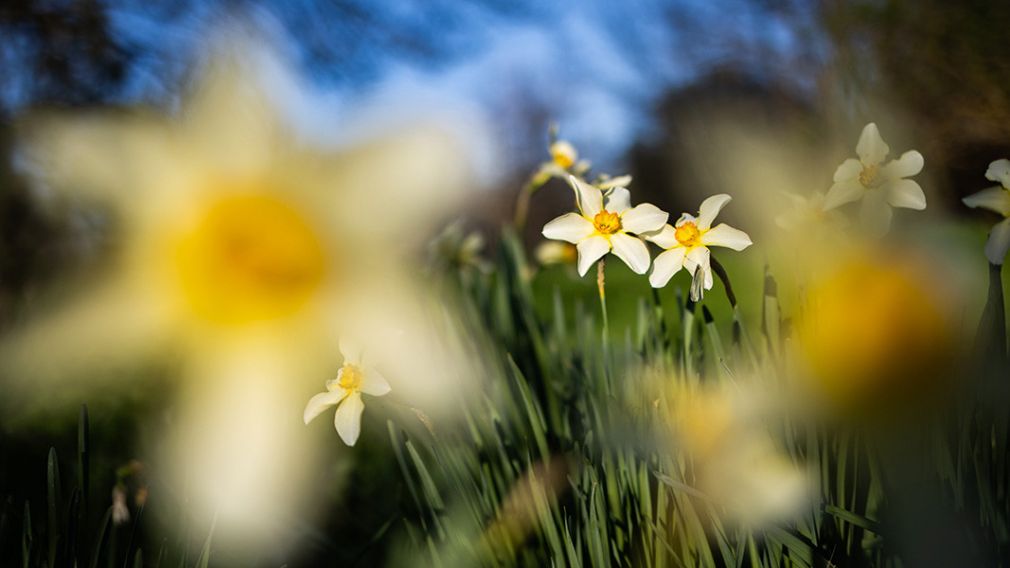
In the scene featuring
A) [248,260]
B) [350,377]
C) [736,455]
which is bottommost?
[736,455]

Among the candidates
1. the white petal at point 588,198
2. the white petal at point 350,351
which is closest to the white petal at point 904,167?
the white petal at point 588,198

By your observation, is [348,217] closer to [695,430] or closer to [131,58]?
[695,430]

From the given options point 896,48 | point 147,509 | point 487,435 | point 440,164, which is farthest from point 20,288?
point 896,48

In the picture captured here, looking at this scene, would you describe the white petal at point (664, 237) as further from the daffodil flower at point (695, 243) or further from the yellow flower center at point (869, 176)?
the yellow flower center at point (869, 176)

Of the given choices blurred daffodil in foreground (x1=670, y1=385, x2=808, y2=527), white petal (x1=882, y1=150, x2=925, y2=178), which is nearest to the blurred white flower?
blurred daffodil in foreground (x1=670, y1=385, x2=808, y2=527)

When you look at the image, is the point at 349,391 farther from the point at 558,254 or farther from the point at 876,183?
the point at 558,254

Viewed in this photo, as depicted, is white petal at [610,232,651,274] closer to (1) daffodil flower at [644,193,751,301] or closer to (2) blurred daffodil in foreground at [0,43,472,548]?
(1) daffodil flower at [644,193,751,301]

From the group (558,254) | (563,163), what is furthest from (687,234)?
(558,254)
